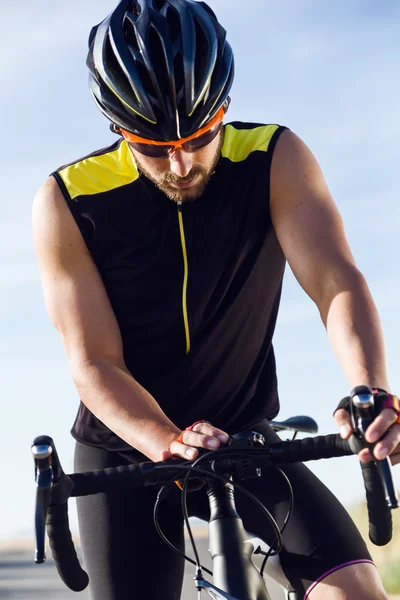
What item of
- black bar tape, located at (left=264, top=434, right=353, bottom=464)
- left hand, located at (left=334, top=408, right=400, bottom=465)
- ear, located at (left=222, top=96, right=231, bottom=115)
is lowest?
black bar tape, located at (left=264, top=434, right=353, bottom=464)

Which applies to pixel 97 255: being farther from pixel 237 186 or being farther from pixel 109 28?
pixel 109 28

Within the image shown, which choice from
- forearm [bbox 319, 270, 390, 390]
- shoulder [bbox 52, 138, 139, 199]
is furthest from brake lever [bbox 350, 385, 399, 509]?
shoulder [bbox 52, 138, 139, 199]

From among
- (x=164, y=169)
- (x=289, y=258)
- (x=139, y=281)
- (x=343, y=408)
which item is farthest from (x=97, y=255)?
(x=343, y=408)

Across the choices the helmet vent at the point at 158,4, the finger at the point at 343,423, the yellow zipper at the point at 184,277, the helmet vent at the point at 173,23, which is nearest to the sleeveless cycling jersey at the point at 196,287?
the yellow zipper at the point at 184,277

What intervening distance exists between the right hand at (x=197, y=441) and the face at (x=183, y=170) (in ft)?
3.63

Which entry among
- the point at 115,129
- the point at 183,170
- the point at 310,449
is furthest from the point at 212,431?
the point at 115,129

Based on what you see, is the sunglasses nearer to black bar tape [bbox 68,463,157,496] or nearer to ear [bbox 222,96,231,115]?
ear [bbox 222,96,231,115]

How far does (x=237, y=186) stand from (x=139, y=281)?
0.52 meters

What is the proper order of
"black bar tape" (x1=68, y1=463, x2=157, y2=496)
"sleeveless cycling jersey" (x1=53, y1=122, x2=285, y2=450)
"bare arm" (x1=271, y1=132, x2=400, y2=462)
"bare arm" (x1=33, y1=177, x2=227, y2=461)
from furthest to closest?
"sleeveless cycling jersey" (x1=53, y1=122, x2=285, y2=450) < "bare arm" (x1=33, y1=177, x2=227, y2=461) < "bare arm" (x1=271, y1=132, x2=400, y2=462) < "black bar tape" (x1=68, y1=463, x2=157, y2=496)

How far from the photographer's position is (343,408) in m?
2.49

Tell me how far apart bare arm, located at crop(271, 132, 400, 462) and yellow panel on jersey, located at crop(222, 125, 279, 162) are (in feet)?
0.21

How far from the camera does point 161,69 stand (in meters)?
3.68

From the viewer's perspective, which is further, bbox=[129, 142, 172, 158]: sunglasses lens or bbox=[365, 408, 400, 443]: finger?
bbox=[129, 142, 172, 158]: sunglasses lens

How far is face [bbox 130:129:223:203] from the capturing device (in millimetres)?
3561
